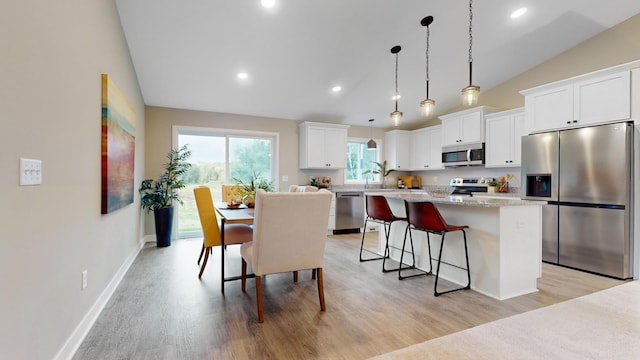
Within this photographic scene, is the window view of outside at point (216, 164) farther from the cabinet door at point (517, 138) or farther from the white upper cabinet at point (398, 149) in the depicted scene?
the cabinet door at point (517, 138)

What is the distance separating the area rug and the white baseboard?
188 cm

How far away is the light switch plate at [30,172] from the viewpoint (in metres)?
1.31

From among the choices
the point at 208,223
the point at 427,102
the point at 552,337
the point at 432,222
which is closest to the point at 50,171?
the point at 208,223

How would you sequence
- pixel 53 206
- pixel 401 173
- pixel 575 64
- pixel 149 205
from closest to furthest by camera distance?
pixel 53 206 < pixel 575 64 < pixel 149 205 < pixel 401 173

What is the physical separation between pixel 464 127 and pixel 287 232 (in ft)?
14.7

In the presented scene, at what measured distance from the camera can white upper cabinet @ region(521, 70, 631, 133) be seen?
3.25 m

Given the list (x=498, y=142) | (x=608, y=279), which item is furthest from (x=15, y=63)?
(x=498, y=142)

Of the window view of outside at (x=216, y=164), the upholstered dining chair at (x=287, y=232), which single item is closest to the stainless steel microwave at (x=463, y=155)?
the window view of outside at (x=216, y=164)

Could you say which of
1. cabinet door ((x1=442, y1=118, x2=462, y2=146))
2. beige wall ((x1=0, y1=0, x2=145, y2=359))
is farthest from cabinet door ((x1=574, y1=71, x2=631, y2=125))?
beige wall ((x1=0, y1=0, x2=145, y2=359))

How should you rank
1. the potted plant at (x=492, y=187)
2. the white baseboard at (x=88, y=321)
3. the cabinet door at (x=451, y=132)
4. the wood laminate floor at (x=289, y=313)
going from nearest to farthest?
the white baseboard at (x=88, y=321) < the wood laminate floor at (x=289, y=313) < the potted plant at (x=492, y=187) < the cabinet door at (x=451, y=132)

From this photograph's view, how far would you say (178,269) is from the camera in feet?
11.5

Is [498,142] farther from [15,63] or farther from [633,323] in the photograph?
[15,63]

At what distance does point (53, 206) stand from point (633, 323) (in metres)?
4.01

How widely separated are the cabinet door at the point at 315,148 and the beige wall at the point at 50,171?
3.64m
